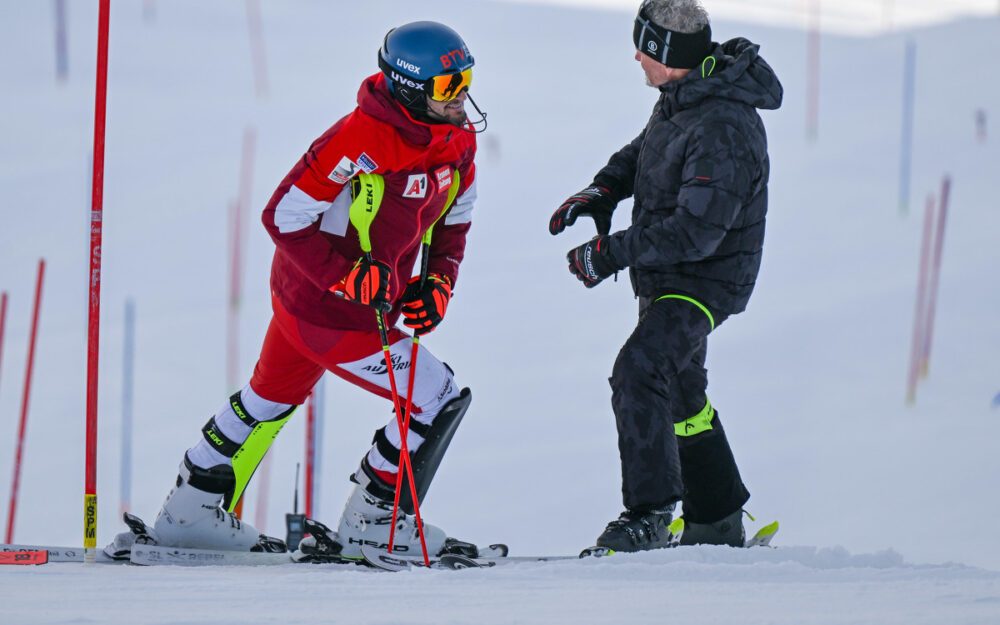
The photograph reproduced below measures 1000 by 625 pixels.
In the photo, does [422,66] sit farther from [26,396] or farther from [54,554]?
[26,396]

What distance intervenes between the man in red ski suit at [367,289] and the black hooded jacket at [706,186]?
1.95ft

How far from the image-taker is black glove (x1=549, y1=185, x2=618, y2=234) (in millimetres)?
3494

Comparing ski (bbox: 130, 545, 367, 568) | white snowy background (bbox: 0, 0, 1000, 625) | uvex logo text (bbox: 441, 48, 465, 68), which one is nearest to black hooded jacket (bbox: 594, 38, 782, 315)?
uvex logo text (bbox: 441, 48, 465, 68)

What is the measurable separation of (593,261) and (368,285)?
27.2 inches

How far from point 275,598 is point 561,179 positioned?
9.98 m

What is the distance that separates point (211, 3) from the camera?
56.1ft

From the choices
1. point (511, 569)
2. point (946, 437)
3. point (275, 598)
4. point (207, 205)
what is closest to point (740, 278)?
point (511, 569)

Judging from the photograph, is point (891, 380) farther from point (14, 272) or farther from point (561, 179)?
point (14, 272)

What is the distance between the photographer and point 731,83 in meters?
3.27

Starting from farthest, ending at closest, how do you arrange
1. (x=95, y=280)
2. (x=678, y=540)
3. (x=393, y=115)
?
(x=678, y=540) → (x=95, y=280) → (x=393, y=115)

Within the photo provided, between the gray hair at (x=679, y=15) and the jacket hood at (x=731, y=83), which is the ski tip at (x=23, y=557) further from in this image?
the gray hair at (x=679, y=15)

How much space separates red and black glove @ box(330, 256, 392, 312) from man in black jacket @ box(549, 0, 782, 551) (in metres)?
0.61

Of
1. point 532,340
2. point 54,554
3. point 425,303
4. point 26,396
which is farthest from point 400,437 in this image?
point 532,340

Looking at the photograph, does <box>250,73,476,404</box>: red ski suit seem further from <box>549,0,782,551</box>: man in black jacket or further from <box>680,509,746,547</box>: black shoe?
<box>680,509,746,547</box>: black shoe
